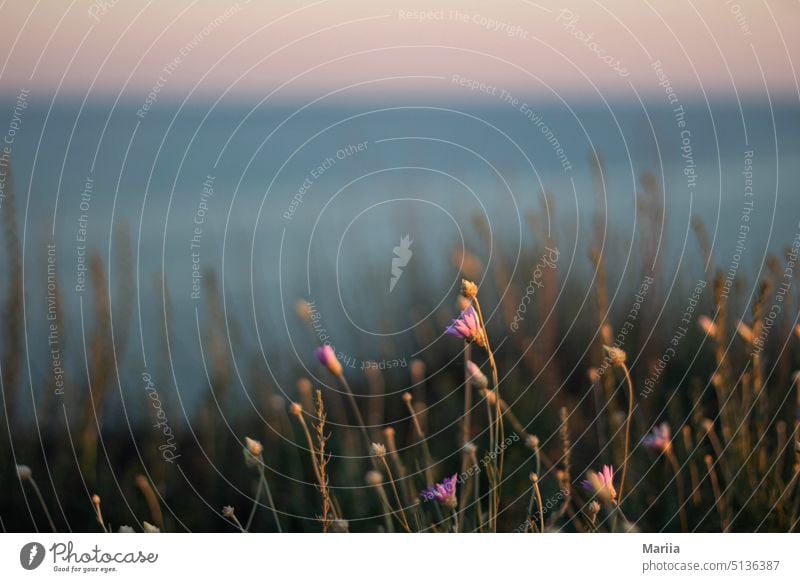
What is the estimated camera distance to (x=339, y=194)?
1269mm

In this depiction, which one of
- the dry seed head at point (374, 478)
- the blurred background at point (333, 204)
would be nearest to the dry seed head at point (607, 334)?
the blurred background at point (333, 204)

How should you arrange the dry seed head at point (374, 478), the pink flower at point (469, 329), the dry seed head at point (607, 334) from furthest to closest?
the dry seed head at point (607, 334), the dry seed head at point (374, 478), the pink flower at point (469, 329)

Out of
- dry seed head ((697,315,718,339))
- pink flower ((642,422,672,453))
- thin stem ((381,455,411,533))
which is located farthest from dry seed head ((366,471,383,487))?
dry seed head ((697,315,718,339))

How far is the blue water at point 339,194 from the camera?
4.09 feet

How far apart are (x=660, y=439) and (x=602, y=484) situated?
0.12m

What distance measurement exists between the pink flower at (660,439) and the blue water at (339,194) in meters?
0.23

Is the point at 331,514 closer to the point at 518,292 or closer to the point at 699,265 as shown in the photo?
the point at 518,292

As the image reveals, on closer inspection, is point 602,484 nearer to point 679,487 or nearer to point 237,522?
point 679,487

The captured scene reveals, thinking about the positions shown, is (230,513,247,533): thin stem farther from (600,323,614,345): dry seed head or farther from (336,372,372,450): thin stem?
(600,323,614,345): dry seed head

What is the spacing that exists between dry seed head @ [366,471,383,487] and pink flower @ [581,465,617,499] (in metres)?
0.24

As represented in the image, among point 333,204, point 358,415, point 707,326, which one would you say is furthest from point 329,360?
point 707,326

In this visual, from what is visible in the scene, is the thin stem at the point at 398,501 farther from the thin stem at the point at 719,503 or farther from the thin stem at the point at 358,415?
the thin stem at the point at 719,503

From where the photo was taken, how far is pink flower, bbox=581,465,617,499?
1.09 meters

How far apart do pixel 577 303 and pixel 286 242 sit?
40 cm
